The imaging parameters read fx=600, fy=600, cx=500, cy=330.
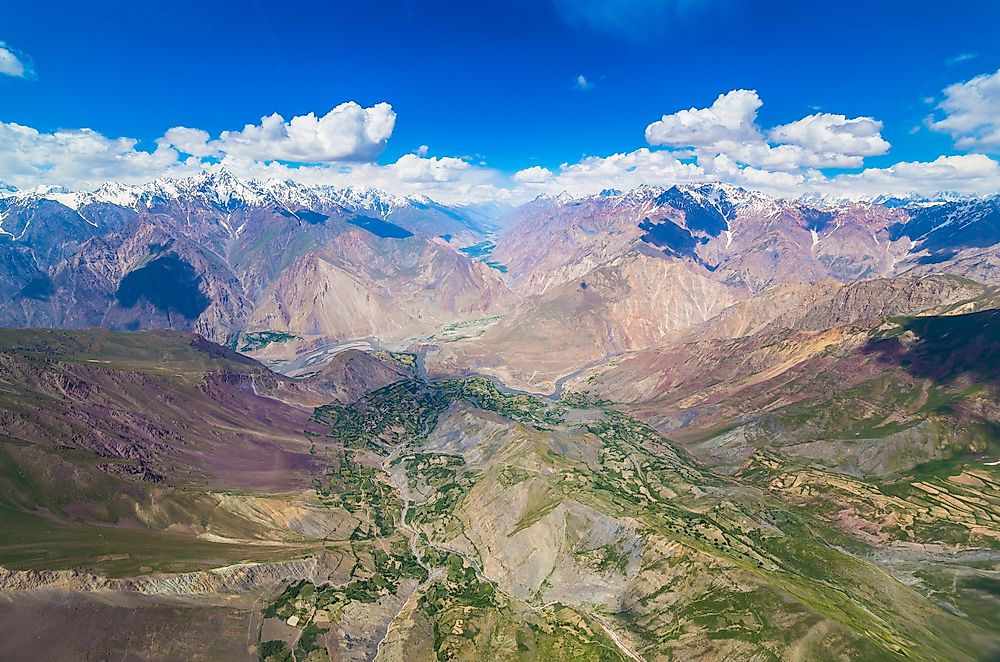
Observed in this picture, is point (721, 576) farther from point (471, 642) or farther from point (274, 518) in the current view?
point (274, 518)

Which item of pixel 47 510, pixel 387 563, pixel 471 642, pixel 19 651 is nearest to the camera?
pixel 19 651

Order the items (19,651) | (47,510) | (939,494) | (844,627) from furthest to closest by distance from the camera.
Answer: (939,494)
(47,510)
(844,627)
(19,651)

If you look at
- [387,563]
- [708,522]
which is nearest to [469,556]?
[387,563]

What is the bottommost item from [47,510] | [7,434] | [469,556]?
[469,556]

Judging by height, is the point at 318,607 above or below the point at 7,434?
below

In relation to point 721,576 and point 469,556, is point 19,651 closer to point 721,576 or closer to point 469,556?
point 469,556

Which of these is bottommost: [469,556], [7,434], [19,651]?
[469,556]

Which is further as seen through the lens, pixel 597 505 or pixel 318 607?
pixel 597 505

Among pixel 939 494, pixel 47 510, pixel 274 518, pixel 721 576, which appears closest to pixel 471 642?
pixel 721 576

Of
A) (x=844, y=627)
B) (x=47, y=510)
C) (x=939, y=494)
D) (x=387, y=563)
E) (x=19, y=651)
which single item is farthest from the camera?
(x=939, y=494)

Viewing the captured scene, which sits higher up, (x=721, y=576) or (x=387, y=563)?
(x=721, y=576)
